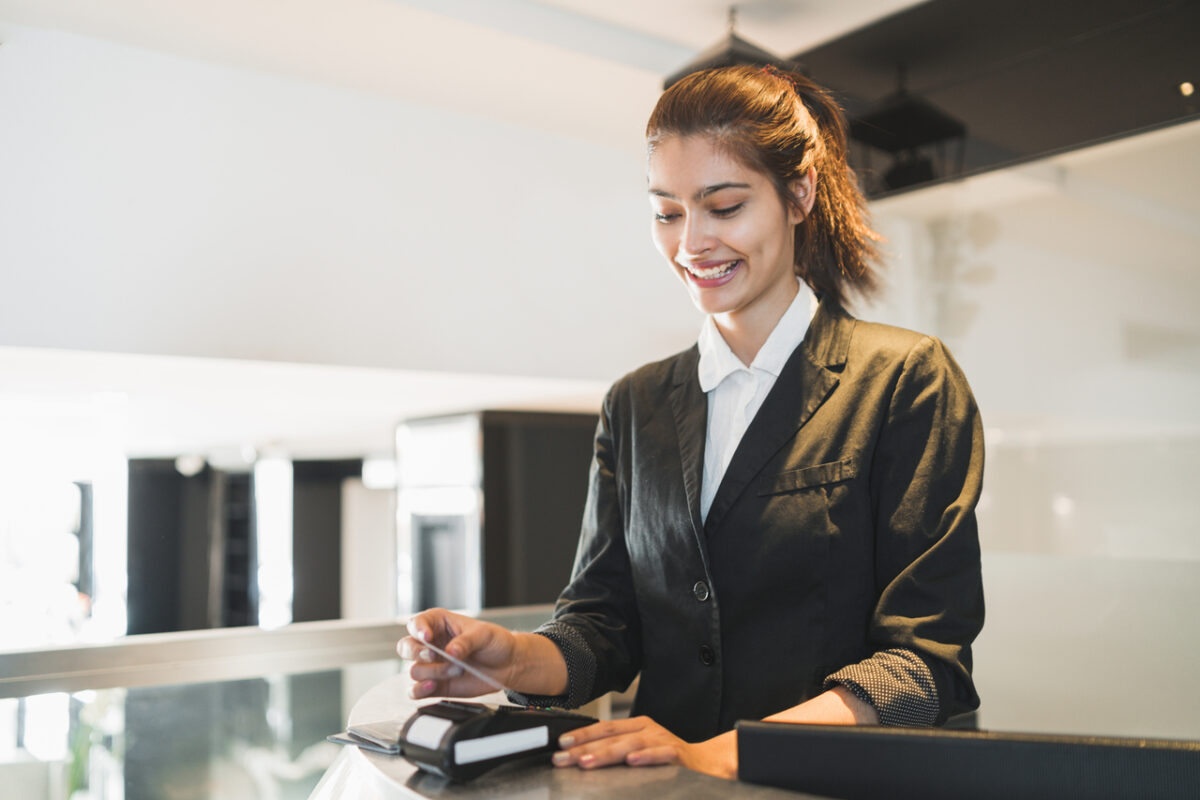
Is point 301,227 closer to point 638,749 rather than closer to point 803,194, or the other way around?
point 803,194

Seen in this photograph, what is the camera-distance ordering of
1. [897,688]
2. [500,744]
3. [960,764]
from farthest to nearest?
[897,688] → [500,744] → [960,764]

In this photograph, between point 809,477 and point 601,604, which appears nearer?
point 809,477

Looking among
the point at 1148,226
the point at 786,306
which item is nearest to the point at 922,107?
the point at 1148,226

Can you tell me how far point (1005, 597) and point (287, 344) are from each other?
78.1 inches

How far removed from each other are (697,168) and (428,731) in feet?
2.24

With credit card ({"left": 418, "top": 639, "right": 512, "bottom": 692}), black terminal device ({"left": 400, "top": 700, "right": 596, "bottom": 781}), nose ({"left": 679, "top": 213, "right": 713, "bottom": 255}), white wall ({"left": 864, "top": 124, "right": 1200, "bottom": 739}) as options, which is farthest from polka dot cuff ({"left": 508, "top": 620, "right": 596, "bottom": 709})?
white wall ({"left": 864, "top": 124, "right": 1200, "bottom": 739})

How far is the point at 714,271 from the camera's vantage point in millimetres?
1136

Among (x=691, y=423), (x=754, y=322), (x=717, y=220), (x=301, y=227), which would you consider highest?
(x=301, y=227)

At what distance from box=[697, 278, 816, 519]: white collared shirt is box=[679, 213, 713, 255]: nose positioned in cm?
15

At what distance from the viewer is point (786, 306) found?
1205mm

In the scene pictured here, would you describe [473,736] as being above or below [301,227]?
below

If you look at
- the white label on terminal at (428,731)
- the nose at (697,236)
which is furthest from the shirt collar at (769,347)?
the white label on terminal at (428,731)

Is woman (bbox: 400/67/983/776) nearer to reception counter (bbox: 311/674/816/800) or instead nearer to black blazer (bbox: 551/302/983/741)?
black blazer (bbox: 551/302/983/741)

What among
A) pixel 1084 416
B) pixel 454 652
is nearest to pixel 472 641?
pixel 454 652
